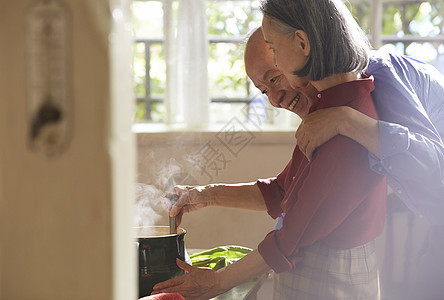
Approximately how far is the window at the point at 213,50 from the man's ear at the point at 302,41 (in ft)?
5.51

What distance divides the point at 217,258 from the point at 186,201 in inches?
8.6

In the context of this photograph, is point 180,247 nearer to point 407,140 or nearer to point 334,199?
point 334,199

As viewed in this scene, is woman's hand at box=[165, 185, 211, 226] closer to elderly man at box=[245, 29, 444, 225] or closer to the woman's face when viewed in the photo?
elderly man at box=[245, 29, 444, 225]

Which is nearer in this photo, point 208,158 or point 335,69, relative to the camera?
point 335,69

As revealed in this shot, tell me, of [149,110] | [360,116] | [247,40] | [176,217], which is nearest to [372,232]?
[360,116]

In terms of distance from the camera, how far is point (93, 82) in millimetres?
374

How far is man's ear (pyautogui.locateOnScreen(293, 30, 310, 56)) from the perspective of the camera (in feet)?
4.04

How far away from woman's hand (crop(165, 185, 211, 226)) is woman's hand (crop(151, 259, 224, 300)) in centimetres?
27

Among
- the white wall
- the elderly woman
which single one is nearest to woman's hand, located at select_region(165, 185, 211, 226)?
the elderly woman

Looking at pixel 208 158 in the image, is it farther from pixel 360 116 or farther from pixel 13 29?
pixel 13 29

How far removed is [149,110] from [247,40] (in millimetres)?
1651

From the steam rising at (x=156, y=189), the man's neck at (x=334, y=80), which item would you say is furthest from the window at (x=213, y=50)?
the man's neck at (x=334, y=80)

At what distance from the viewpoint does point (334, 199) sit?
3.90 ft

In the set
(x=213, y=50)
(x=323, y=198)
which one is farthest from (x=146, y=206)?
(x=213, y=50)
